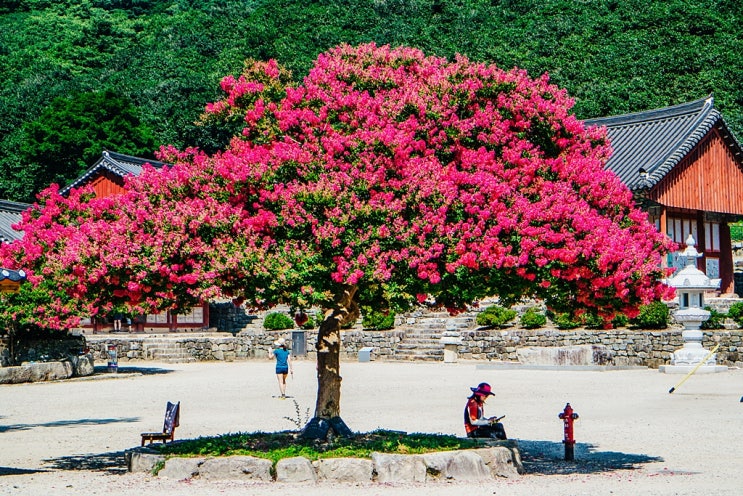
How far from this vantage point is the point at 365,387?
25.9 metres

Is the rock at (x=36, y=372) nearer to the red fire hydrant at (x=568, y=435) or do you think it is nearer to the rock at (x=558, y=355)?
the rock at (x=558, y=355)

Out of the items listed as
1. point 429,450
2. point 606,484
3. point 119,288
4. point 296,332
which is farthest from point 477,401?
point 296,332

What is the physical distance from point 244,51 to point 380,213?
73611 millimetres

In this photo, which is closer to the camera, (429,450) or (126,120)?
(429,450)

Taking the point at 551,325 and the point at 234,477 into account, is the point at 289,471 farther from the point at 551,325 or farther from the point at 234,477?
the point at 551,325

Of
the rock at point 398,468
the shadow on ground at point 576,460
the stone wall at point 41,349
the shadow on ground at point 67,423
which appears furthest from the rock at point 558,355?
the rock at point 398,468

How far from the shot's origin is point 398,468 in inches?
471

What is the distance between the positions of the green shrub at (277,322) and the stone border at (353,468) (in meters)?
29.6

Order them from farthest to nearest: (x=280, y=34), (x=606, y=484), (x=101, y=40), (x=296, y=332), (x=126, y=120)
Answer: (x=101, y=40) → (x=280, y=34) → (x=126, y=120) → (x=296, y=332) → (x=606, y=484)

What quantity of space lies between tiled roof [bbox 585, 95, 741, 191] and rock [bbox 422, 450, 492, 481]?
2591 cm

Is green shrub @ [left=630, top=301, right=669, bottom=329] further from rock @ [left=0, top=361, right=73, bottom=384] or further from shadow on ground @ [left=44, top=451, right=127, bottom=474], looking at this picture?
shadow on ground @ [left=44, top=451, right=127, bottom=474]

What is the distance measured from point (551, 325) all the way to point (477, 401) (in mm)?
23138

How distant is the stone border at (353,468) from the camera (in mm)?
11922

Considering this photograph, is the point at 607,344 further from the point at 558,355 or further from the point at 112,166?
the point at 112,166
